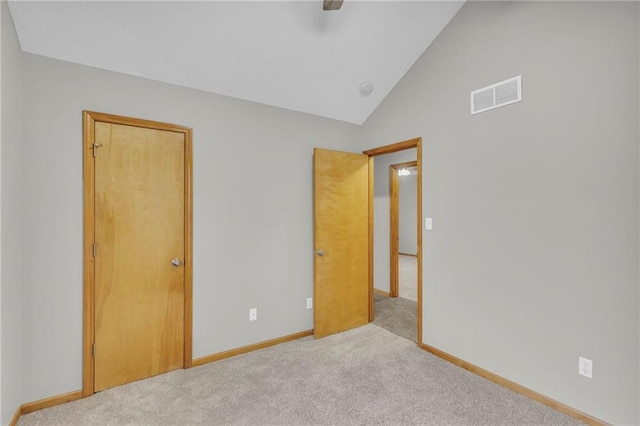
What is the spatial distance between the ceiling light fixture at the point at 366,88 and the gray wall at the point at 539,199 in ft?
1.67

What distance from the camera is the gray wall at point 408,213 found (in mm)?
8914

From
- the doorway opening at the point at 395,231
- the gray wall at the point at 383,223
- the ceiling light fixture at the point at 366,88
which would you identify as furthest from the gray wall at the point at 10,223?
the gray wall at the point at 383,223

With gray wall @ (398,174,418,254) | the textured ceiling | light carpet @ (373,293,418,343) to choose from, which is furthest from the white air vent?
gray wall @ (398,174,418,254)

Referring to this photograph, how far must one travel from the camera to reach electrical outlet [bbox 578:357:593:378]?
75.2 inches

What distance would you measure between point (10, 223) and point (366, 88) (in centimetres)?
303

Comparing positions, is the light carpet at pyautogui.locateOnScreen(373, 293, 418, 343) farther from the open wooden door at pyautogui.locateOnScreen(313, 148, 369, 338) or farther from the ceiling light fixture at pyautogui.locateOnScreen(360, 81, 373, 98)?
the ceiling light fixture at pyautogui.locateOnScreen(360, 81, 373, 98)

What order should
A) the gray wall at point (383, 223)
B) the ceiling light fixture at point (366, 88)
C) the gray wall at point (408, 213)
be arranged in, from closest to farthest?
1. the ceiling light fixture at point (366, 88)
2. the gray wall at point (383, 223)
3. the gray wall at point (408, 213)

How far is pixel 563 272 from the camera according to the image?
2033 mm

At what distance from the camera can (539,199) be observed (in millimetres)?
2145

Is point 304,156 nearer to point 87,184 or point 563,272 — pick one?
point 87,184

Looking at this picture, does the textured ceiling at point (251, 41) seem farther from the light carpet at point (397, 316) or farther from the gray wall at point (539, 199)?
the light carpet at point (397, 316)

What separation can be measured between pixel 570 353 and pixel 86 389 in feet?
11.0

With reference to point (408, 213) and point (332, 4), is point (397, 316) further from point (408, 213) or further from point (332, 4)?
point (408, 213)

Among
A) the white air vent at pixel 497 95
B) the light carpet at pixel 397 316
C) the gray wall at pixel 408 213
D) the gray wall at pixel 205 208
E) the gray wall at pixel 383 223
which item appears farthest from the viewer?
the gray wall at pixel 408 213
